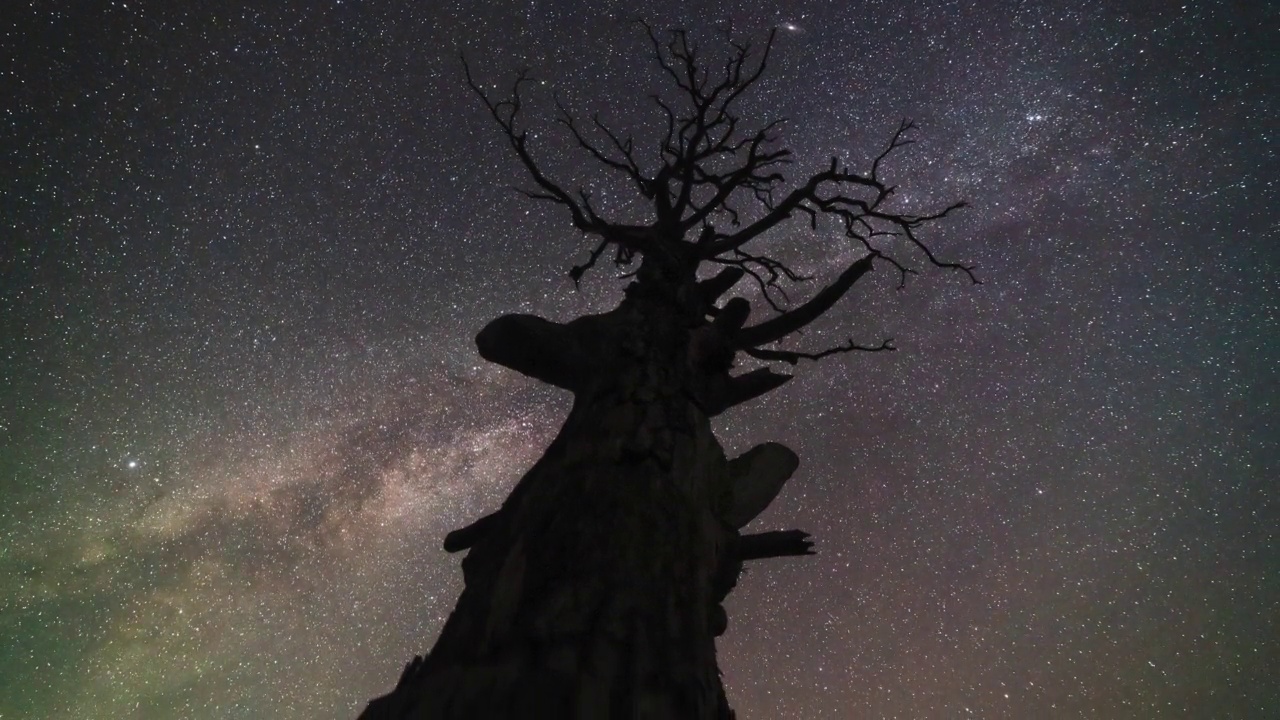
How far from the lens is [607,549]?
2584 millimetres

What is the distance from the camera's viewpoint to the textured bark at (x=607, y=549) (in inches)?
85.1

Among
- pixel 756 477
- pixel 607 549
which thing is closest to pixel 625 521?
pixel 607 549

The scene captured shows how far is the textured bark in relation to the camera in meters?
2.16

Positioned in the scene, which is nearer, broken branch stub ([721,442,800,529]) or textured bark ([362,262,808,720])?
textured bark ([362,262,808,720])

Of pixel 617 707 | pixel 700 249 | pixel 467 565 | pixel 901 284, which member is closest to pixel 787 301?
pixel 901 284

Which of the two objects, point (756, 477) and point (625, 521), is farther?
point (756, 477)

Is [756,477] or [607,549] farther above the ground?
[756,477]

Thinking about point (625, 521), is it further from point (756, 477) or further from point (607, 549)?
point (756, 477)

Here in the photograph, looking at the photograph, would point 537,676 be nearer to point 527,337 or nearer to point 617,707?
point 617,707

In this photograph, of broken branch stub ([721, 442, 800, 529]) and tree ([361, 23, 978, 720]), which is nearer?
tree ([361, 23, 978, 720])

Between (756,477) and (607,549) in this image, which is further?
(756,477)

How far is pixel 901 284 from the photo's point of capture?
6734 mm

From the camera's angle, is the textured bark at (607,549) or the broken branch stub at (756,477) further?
the broken branch stub at (756,477)

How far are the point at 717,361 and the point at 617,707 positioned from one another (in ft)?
7.69
